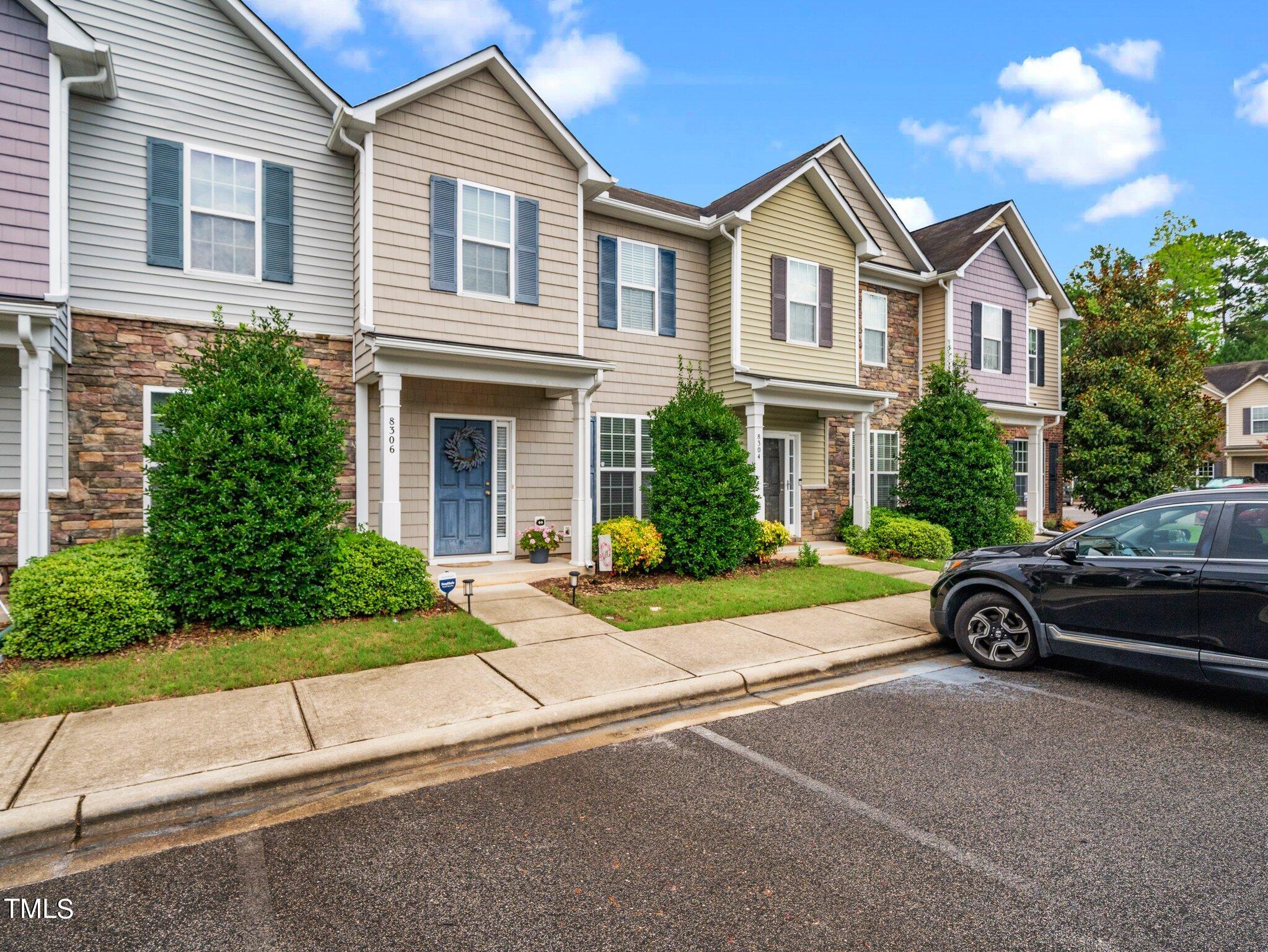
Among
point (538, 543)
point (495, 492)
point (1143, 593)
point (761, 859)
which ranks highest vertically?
point (495, 492)

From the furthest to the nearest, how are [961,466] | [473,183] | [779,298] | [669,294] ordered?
1. [779,298]
2. [961,466]
3. [669,294]
4. [473,183]

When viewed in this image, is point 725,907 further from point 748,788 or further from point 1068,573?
point 1068,573

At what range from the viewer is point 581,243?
11.3 meters

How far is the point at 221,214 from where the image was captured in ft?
30.6

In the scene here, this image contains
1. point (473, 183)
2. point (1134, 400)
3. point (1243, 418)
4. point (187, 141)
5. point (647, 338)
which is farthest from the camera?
point (1243, 418)

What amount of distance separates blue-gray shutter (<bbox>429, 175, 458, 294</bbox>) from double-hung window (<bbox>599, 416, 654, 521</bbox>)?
3.64 m

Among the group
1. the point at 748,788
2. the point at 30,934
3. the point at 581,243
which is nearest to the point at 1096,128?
the point at 581,243

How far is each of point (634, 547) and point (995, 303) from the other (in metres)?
13.0

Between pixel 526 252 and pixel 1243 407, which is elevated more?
pixel 1243 407

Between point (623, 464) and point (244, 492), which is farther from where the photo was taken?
point (623, 464)

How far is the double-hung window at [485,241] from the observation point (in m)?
10.4

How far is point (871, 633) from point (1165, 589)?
267 cm

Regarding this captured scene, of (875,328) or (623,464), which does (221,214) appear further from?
(875,328)

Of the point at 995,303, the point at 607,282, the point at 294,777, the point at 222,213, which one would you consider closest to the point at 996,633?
the point at 294,777
